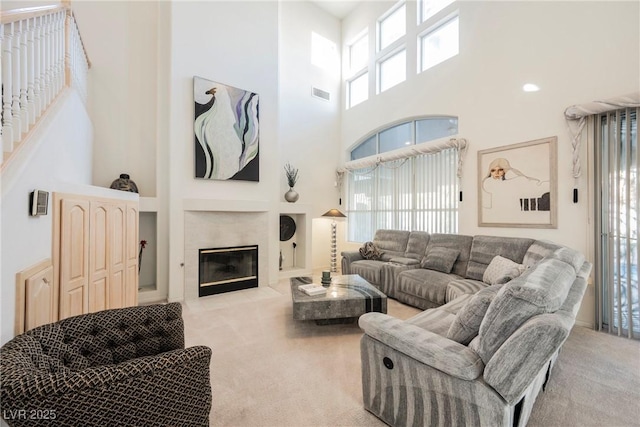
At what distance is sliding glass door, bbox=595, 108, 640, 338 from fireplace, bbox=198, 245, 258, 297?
4527mm

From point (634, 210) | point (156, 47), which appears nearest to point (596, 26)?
point (634, 210)

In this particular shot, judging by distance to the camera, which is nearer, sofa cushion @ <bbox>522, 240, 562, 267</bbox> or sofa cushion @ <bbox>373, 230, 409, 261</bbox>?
sofa cushion @ <bbox>522, 240, 562, 267</bbox>

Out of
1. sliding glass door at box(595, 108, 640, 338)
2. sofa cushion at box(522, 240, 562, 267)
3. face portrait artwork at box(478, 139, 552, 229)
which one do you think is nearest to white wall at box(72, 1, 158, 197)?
face portrait artwork at box(478, 139, 552, 229)

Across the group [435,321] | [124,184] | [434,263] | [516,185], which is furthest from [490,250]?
[124,184]

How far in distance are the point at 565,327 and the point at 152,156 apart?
500 cm

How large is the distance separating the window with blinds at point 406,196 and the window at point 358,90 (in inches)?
66.0

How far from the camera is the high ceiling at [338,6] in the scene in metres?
6.00

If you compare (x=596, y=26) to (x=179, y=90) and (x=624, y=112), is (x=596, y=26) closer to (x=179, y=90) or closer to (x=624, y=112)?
(x=624, y=112)

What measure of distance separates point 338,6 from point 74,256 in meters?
6.91

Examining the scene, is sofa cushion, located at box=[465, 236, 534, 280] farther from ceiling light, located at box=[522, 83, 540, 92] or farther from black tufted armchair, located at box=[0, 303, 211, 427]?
black tufted armchair, located at box=[0, 303, 211, 427]

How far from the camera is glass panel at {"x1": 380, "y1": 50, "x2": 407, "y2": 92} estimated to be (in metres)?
5.24

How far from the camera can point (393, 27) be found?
5.47m

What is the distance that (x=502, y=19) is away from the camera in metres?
3.69

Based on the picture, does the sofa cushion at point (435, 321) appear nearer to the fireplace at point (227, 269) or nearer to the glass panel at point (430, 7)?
the fireplace at point (227, 269)
